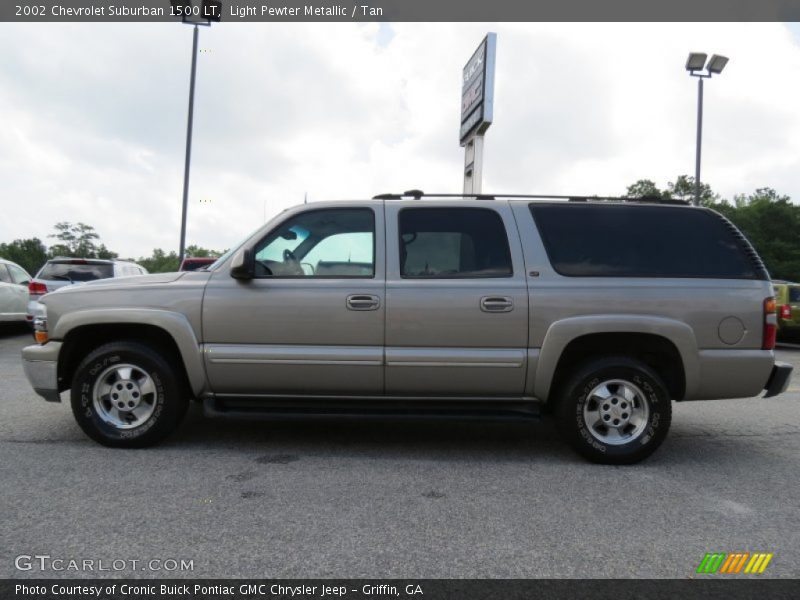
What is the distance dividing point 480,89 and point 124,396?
12.4 meters

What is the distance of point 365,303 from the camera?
4.50 metres

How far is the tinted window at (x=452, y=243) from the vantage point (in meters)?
4.60

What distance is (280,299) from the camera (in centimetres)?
454

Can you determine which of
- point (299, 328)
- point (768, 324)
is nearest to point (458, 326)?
point (299, 328)

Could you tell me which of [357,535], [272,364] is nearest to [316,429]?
[272,364]

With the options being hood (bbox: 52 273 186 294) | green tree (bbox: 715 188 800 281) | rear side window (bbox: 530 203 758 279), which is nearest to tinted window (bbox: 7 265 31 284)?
hood (bbox: 52 273 186 294)

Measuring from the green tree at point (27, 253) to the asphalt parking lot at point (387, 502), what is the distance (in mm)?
83364

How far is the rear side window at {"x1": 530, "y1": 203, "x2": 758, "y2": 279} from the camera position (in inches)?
180

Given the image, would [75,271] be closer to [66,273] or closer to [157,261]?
[66,273]

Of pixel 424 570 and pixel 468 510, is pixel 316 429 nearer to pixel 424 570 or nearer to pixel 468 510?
pixel 468 510

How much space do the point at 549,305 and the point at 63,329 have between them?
3.55 metres
